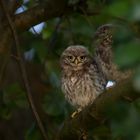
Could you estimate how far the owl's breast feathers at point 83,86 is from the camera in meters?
4.39

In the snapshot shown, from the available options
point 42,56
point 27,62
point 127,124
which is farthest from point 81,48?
point 127,124

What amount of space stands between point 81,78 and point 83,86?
0.10 meters

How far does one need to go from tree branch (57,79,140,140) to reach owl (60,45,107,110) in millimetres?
588

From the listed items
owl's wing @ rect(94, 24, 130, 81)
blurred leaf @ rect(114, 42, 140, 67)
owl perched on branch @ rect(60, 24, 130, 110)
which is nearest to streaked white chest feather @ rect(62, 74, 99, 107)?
owl perched on branch @ rect(60, 24, 130, 110)

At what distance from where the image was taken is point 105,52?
4.37 meters

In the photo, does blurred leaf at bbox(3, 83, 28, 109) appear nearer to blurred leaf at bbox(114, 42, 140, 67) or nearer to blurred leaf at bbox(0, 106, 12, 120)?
blurred leaf at bbox(0, 106, 12, 120)

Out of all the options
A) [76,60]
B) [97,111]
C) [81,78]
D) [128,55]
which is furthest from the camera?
[76,60]

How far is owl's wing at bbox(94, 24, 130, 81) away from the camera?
13.8ft

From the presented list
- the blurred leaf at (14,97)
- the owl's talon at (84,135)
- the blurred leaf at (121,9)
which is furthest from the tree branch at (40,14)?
the blurred leaf at (121,9)

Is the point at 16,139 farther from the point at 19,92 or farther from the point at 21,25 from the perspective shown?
the point at 21,25

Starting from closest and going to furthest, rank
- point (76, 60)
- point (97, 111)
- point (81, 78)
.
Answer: point (97, 111) < point (81, 78) < point (76, 60)

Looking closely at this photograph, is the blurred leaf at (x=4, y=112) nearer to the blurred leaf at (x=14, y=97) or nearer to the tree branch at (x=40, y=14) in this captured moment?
the blurred leaf at (x=14, y=97)

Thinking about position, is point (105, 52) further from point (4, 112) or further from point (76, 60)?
point (4, 112)

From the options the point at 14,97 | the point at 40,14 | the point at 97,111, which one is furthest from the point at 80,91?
the point at 97,111
